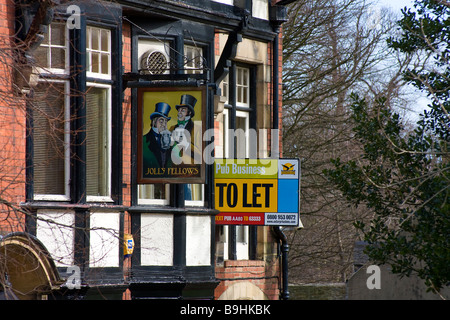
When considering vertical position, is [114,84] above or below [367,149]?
above

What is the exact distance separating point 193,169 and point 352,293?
8822 millimetres

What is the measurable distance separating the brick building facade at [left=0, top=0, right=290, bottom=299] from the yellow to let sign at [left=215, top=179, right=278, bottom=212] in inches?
20.3

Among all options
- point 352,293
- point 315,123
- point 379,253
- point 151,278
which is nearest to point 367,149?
point 379,253

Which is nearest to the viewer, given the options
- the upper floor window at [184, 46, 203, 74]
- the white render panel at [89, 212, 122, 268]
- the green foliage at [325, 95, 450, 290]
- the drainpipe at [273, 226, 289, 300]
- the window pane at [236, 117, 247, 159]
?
the green foliage at [325, 95, 450, 290]

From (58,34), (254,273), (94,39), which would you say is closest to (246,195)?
(254,273)

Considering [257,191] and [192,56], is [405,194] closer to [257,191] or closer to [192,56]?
[257,191]

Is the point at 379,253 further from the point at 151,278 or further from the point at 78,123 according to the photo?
the point at 78,123

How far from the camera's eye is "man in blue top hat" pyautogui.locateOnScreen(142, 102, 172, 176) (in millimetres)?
12578

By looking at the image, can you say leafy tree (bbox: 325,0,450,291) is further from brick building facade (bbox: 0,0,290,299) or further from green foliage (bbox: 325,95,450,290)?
brick building facade (bbox: 0,0,290,299)

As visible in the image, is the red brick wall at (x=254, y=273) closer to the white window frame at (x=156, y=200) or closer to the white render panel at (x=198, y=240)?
the white render panel at (x=198, y=240)

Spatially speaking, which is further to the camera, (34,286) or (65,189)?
(65,189)

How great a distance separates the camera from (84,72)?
477 inches

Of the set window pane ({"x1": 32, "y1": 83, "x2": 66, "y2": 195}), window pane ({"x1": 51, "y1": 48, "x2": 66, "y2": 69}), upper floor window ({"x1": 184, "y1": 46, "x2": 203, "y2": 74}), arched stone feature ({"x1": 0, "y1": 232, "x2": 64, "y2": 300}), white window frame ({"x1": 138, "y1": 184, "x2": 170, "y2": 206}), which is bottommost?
arched stone feature ({"x1": 0, "y1": 232, "x2": 64, "y2": 300})

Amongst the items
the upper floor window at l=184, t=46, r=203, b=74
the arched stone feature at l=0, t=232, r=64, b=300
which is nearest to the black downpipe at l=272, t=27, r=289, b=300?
the upper floor window at l=184, t=46, r=203, b=74
